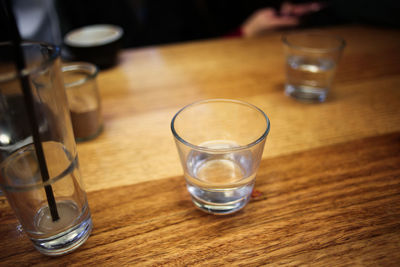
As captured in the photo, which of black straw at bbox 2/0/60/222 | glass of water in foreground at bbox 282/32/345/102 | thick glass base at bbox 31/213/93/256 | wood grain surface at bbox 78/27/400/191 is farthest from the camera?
glass of water in foreground at bbox 282/32/345/102

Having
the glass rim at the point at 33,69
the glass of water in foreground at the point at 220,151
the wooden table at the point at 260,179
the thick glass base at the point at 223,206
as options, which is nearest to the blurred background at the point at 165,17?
the wooden table at the point at 260,179

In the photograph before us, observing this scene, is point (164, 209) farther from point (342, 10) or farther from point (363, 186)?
point (342, 10)

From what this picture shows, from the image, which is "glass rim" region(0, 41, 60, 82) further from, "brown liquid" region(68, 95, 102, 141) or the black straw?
"brown liquid" region(68, 95, 102, 141)

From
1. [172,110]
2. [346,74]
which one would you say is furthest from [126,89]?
[346,74]

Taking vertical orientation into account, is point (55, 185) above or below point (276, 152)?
above

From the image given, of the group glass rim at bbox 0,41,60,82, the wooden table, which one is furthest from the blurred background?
glass rim at bbox 0,41,60,82

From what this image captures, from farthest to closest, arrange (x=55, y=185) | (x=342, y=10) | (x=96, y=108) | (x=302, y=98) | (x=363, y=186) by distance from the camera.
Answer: (x=342, y=10)
(x=302, y=98)
(x=96, y=108)
(x=363, y=186)
(x=55, y=185)

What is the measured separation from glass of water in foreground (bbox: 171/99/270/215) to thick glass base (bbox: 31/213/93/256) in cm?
17

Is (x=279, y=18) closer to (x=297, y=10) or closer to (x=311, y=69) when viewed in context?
(x=297, y=10)

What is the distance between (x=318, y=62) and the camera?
31.4 inches

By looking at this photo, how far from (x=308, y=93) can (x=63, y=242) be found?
617mm

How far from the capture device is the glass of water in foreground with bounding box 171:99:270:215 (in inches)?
19.8

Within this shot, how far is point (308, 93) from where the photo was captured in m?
0.82

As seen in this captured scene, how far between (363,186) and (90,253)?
0.43 meters
